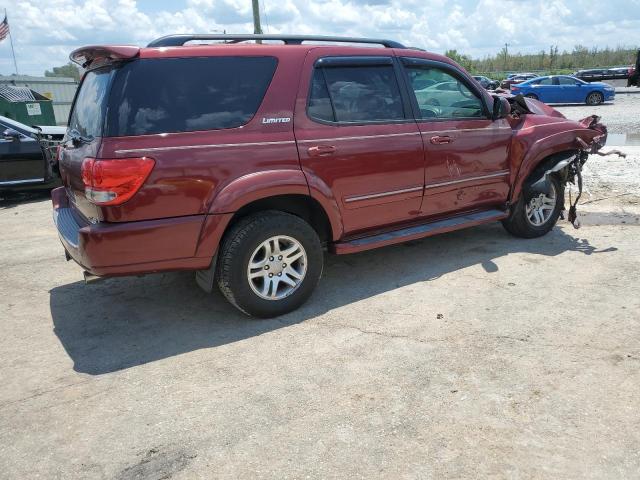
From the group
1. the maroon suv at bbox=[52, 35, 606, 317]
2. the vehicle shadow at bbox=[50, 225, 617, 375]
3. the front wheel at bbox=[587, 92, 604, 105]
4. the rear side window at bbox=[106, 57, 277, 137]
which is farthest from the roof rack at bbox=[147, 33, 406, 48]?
the front wheel at bbox=[587, 92, 604, 105]

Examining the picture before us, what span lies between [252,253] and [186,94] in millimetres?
1160

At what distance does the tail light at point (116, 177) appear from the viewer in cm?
338

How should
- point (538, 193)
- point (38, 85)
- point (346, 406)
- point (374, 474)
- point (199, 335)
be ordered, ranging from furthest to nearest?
→ point (38, 85) < point (538, 193) < point (199, 335) < point (346, 406) < point (374, 474)

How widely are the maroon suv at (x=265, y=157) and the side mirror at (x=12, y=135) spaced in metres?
5.01

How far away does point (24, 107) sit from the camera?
14.2m

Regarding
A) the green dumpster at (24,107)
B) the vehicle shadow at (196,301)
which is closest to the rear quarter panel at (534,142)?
the vehicle shadow at (196,301)

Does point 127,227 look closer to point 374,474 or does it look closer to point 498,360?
point 374,474

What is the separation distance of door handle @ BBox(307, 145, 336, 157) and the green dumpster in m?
13.0

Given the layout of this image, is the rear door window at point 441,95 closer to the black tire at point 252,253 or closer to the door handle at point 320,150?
the door handle at point 320,150

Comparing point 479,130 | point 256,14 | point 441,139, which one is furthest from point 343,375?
point 256,14

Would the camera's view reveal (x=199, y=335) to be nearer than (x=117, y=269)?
No

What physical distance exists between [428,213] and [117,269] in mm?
2728

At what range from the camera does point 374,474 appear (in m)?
2.47

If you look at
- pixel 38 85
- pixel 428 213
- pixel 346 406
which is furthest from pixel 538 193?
pixel 38 85
